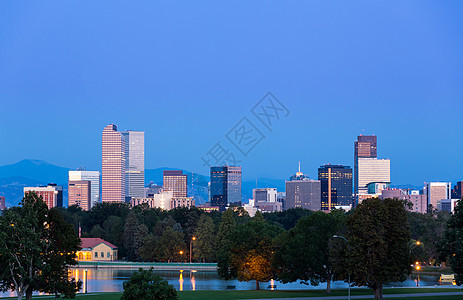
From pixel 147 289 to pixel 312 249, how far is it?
107 feet

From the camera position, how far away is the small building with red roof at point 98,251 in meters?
143

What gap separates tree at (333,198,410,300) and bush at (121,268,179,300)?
74.5 ft

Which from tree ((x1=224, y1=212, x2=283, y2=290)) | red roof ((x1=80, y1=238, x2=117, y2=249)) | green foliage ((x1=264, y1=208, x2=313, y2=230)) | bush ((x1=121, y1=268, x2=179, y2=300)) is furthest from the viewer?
green foliage ((x1=264, y1=208, x2=313, y2=230))

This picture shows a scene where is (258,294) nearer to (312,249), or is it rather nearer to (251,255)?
(312,249)

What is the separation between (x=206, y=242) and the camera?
419 feet

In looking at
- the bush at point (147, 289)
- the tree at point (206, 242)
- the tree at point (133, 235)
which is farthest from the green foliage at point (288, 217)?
the bush at point (147, 289)

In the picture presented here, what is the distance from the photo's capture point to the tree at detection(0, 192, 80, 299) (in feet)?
160

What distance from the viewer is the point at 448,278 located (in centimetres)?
8788

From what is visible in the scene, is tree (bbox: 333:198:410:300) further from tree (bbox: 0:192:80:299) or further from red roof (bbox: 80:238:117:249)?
red roof (bbox: 80:238:117:249)

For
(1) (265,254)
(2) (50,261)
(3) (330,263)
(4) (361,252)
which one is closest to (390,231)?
(4) (361,252)

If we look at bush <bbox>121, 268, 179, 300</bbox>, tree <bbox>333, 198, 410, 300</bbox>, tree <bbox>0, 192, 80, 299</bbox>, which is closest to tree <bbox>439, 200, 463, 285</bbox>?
tree <bbox>333, 198, 410, 300</bbox>

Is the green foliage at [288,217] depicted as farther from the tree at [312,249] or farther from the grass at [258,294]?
the grass at [258,294]

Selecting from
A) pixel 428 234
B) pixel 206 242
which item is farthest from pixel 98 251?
pixel 428 234

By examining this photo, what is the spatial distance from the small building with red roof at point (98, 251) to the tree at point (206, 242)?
23.8 m
